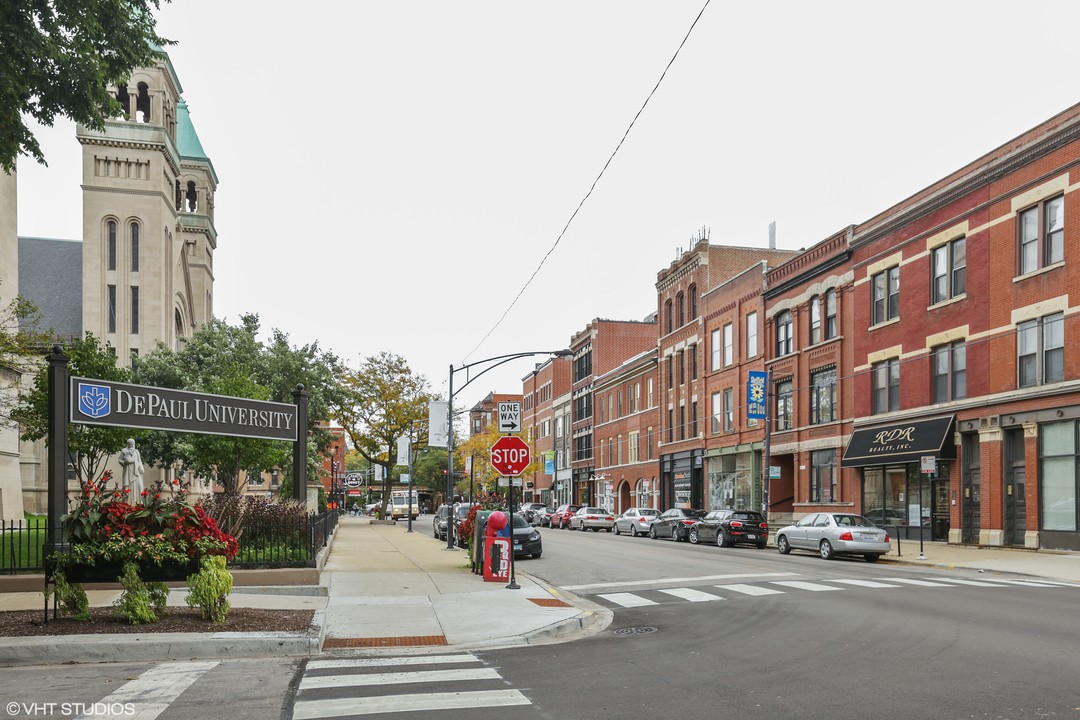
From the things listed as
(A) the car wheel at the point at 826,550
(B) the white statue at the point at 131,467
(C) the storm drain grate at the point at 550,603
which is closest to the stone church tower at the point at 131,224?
(B) the white statue at the point at 131,467

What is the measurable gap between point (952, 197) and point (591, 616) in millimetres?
24321

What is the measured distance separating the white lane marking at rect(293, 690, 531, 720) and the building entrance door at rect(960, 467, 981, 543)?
26177mm

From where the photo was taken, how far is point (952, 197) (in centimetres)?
3197

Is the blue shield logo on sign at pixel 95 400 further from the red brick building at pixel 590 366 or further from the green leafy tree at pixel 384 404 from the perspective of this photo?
the red brick building at pixel 590 366

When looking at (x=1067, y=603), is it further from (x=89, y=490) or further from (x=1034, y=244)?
(x=1034, y=244)

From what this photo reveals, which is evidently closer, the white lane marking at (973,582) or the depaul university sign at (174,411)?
the depaul university sign at (174,411)

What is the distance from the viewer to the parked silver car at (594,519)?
4947cm

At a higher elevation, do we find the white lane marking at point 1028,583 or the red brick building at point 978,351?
the red brick building at point 978,351

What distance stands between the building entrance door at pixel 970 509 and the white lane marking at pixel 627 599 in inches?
704

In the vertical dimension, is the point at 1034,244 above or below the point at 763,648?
above

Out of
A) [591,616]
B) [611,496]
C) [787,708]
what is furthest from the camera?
[611,496]

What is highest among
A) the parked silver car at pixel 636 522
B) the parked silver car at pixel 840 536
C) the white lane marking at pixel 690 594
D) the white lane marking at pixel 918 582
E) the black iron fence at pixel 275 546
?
Answer: the black iron fence at pixel 275 546

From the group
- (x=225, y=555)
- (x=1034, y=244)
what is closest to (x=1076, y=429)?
(x=1034, y=244)

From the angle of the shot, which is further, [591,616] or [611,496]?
[611,496]
